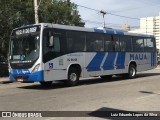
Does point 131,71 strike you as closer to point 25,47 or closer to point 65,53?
point 65,53

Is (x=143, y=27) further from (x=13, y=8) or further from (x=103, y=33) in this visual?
(x=103, y=33)

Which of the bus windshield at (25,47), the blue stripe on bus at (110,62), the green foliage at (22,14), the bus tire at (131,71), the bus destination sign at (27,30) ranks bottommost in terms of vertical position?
Result: the bus tire at (131,71)

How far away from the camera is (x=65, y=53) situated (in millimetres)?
17438

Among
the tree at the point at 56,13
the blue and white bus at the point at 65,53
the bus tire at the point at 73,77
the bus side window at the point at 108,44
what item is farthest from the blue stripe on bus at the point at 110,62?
the tree at the point at 56,13

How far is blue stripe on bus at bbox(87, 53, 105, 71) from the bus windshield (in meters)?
3.84

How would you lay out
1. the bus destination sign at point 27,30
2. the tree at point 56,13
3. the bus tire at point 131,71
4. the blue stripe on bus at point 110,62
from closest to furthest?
the bus destination sign at point 27,30, the blue stripe on bus at point 110,62, the bus tire at point 131,71, the tree at point 56,13

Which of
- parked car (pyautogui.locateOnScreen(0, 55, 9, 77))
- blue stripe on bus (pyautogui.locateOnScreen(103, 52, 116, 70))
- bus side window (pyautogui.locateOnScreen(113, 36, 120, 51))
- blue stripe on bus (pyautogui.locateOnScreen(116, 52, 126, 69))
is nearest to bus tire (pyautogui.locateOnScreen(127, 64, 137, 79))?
blue stripe on bus (pyautogui.locateOnScreen(116, 52, 126, 69))

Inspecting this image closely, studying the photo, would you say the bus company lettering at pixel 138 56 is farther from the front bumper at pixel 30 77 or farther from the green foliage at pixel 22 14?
the green foliage at pixel 22 14

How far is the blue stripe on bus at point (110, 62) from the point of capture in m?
20.4

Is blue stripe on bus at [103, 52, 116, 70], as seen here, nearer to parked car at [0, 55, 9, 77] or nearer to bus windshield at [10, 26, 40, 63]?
bus windshield at [10, 26, 40, 63]

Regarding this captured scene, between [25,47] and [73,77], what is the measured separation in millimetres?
2992

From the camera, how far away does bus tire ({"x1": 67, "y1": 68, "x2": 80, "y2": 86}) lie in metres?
17.8

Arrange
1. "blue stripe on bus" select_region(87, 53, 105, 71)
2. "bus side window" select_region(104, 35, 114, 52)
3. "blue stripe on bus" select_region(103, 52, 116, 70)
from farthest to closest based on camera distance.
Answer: "bus side window" select_region(104, 35, 114, 52)
"blue stripe on bus" select_region(103, 52, 116, 70)
"blue stripe on bus" select_region(87, 53, 105, 71)

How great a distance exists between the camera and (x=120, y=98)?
41.4 feet
